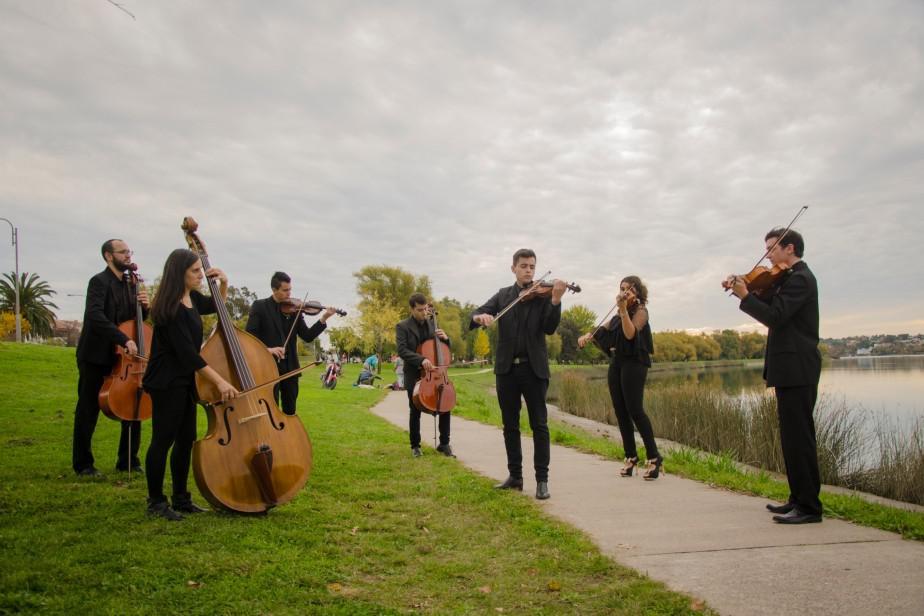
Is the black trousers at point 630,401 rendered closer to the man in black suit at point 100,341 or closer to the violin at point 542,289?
the violin at point 542,289

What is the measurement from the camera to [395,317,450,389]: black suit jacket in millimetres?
7859

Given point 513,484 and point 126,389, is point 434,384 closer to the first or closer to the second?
point 513,484

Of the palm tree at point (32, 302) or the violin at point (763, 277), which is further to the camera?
the palm tree at point (32, 302)

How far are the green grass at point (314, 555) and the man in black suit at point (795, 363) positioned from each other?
184cm

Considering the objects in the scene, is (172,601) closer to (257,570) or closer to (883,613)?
(257,570)

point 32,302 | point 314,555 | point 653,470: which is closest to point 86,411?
point 314,555

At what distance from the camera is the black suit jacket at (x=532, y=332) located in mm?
5578

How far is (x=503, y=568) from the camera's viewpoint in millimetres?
3600

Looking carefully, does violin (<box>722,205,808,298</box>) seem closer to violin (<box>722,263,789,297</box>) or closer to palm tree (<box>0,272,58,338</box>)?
violin (<box>722,263,789,297</box>)

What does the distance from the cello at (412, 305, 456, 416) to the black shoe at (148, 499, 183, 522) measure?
366cm

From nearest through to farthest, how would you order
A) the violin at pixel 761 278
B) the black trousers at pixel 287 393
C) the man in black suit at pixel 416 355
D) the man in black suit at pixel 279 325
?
the violin at pixel 761 278, the black trousers at pixel 287 393, the man in black suit at pixel 279 325, the man in black suit at pixel 416 355

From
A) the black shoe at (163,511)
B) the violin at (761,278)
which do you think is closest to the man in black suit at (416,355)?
the black shoe at (163,511)

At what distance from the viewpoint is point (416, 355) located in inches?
305

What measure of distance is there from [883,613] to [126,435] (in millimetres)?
6285
